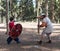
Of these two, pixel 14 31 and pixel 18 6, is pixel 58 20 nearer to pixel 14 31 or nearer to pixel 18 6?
pixel 18 6

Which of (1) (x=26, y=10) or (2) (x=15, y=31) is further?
(1) (x=26, y=10)

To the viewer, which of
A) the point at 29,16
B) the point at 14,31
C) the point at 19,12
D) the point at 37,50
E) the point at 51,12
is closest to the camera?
the point at 37,50

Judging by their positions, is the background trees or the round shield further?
the background trees

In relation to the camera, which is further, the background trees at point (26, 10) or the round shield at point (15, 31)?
the background trees at point (26, 10)

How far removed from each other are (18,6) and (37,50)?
131 feet

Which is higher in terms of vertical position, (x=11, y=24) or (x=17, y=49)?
(x=11, y=24)

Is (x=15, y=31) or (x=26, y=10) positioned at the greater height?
(x=26, y=10)

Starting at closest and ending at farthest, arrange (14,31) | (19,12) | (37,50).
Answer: (37,50), (14,31), (19,12)

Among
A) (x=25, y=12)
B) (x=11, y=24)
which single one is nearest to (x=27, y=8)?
(x=25, y=12)

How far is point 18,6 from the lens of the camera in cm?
5016

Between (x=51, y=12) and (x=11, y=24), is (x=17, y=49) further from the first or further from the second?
(x=51, y=12)

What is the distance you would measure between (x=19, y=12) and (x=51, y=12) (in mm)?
8564

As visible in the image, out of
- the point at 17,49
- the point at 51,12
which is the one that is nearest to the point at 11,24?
the point at 17,49

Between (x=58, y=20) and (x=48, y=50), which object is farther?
(x=58, y=20)
